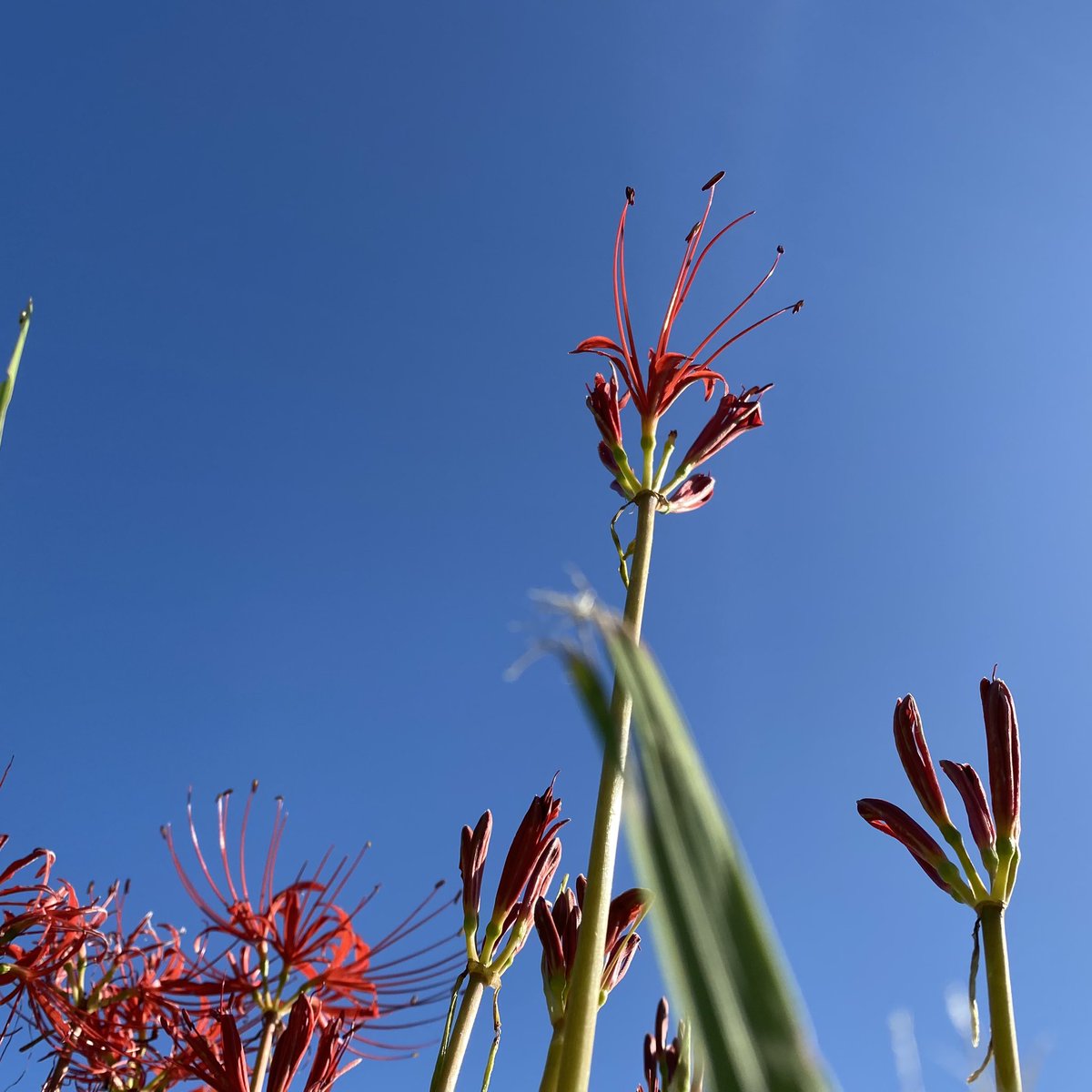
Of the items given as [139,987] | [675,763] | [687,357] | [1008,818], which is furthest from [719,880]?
[139,987]

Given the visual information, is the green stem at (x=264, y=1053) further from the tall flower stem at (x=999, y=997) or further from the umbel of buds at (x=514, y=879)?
the tall flower stem at (x=999, y=997)

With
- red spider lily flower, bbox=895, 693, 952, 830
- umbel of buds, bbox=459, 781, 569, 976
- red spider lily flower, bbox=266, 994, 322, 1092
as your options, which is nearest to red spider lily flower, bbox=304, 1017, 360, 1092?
red spider lily flower, bbox=266, 994, 322, 1092

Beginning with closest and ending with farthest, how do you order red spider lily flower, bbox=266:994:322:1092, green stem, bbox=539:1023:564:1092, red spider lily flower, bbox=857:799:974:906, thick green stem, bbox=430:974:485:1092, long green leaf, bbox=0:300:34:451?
long green leaf, bbox=0:300:34:451 → green stem, bbox=539:1023:564:1092 → thick green stem, bbox=430:974:485:1092 → red spider lily flower, bbox=857:799:974:906 → red spider lily flower, bbox=266:994:322:1092

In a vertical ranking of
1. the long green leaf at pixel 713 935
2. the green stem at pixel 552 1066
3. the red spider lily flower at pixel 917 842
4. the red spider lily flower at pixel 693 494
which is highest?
the red spider lily flower at pixel 693 494

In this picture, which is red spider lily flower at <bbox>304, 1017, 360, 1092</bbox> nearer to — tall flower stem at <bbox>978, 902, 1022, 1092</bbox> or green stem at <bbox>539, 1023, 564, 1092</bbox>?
green stem at <bbox>539, 1023, 564, 1092</bbox>

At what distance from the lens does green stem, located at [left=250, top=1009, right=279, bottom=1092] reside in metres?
1.48

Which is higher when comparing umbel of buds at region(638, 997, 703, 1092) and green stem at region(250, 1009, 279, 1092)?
green stem at region(250, 1009, 279, 1092)

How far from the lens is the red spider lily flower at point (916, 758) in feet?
5.17

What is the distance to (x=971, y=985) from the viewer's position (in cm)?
127

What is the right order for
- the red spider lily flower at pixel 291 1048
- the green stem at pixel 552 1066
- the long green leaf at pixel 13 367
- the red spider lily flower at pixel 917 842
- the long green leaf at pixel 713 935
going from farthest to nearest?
the red spider lily flower at pixel 291 1048 → the red spider lily flower at pixel 917 842 → the green stem at pixel 552 1066 → the long green leaf at pixel 13 367 → the long green leaf at pixel 713 935

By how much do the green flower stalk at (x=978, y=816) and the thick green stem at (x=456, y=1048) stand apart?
687 mm

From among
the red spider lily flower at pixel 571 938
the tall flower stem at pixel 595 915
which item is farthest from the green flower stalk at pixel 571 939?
the tall flower stem at pixel 595 915

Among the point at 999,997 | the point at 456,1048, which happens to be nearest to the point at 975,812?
the point at 999,997

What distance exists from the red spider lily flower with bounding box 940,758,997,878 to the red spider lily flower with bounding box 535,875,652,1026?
53 cm
